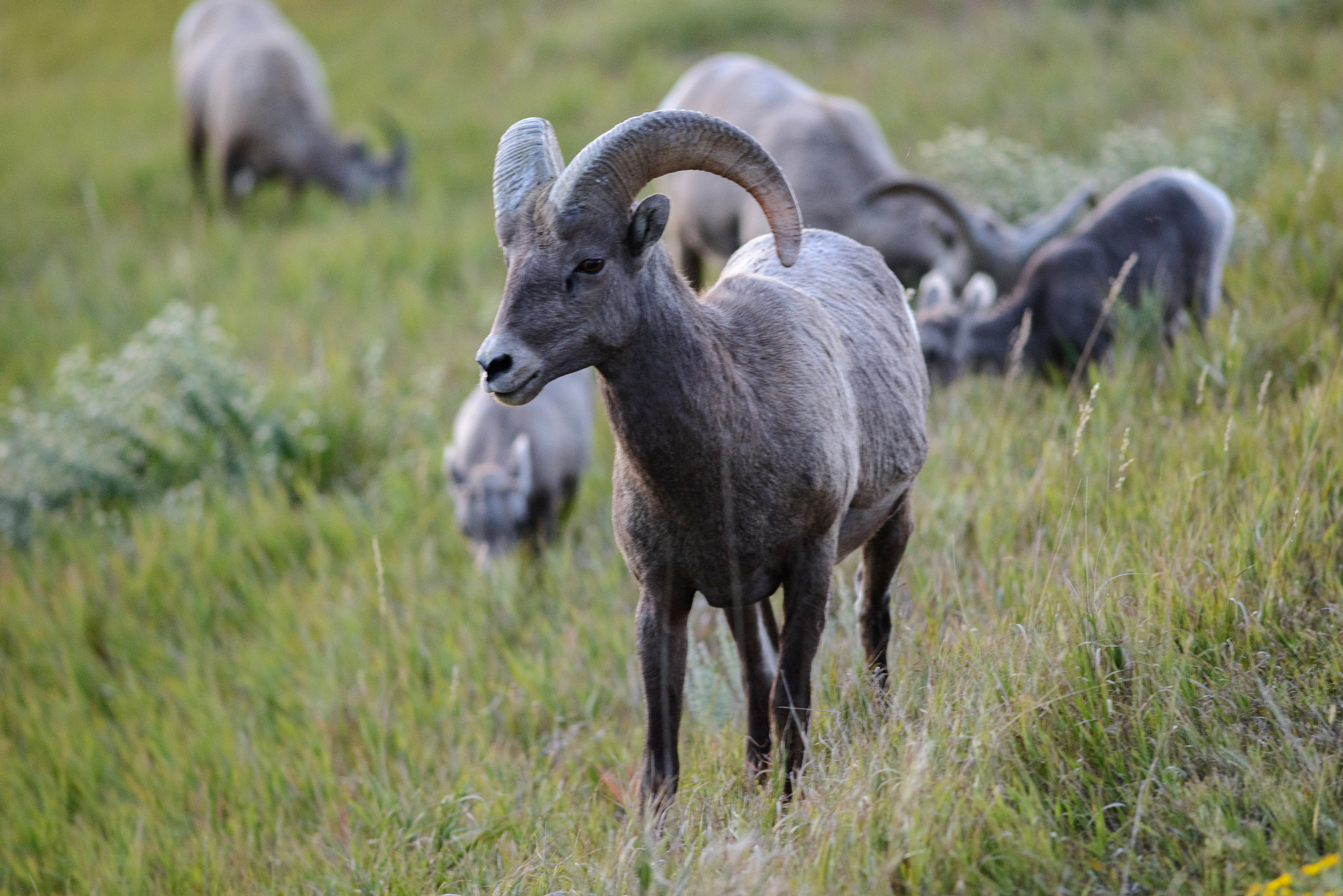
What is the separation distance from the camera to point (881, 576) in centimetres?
381

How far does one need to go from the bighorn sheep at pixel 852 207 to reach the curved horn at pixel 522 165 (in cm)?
405

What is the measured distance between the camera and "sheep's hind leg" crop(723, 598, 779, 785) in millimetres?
3316

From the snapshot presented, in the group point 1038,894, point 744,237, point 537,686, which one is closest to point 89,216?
point 744,237

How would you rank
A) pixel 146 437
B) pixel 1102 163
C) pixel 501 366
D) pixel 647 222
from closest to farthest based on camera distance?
pixel 501 366 < pixel 647 222 < pixel 146 437 < pixel 1102 163

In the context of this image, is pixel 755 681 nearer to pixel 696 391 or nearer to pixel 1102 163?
pixel 696 391

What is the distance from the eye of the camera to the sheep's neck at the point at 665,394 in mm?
2955

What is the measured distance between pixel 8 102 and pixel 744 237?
15516mm

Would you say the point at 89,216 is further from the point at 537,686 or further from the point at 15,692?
the point at 537,686

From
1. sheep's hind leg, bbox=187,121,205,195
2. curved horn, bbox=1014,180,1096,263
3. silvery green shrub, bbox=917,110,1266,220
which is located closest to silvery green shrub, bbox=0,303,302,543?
curved horn, bbox=1014,180,1096,263

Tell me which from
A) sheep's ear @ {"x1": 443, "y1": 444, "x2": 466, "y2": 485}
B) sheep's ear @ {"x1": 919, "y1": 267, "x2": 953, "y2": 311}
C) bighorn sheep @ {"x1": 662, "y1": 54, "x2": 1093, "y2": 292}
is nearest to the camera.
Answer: sheep's ear @ {"x1": 443, "y1": 444, "x2": 466, "y2": 485}

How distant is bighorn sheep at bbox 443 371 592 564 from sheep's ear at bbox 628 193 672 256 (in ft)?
11.8

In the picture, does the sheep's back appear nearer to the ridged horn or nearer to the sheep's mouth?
the sheep's mouth

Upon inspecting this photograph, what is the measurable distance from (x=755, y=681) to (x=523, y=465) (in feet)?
10.9

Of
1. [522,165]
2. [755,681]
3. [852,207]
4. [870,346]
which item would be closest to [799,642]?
[755,681]
